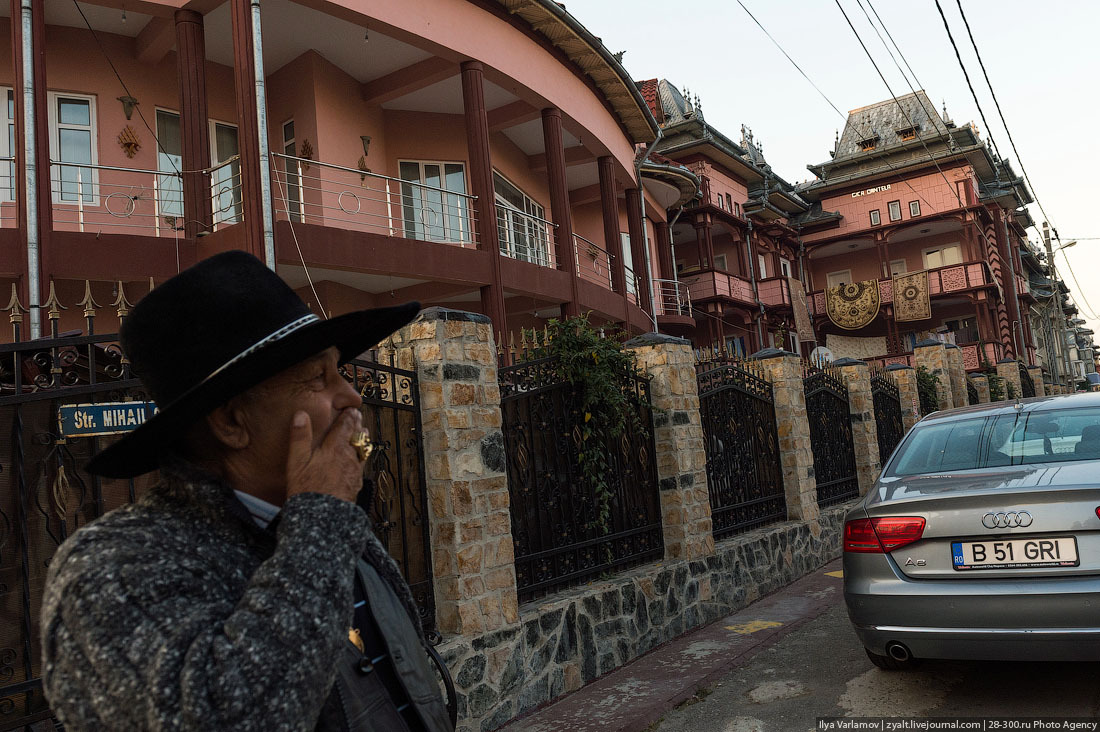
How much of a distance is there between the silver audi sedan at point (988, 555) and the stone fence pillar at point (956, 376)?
47.4ft

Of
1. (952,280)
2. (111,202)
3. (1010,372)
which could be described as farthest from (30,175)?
(952,280)

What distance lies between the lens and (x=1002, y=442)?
5164 millimetres

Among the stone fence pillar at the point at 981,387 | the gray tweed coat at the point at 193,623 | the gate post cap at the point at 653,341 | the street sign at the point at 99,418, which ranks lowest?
the gray tweed coat at the point at 193,623

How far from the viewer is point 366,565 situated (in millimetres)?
1817

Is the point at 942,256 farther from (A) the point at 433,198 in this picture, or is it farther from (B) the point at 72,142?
(B) the point at 72,142

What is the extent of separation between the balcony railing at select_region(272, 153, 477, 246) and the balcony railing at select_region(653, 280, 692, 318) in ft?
29.5

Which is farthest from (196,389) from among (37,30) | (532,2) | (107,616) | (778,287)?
(778,287)

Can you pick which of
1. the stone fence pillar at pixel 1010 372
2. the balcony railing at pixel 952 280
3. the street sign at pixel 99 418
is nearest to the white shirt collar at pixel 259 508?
the street sign at pixel 99 418

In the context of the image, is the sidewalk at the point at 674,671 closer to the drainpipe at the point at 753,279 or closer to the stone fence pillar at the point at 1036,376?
the drainpipe at the point at 753,279

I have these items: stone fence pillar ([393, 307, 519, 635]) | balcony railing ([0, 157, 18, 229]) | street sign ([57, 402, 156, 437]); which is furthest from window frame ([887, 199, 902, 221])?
street sign ([57, 402, 156, 437])

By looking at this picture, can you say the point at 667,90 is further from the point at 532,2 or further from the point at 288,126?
the point at 288,126

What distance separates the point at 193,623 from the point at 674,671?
514cm

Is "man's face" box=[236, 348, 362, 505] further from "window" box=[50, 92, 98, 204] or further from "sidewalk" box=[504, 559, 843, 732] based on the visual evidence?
"window" box=[50, 92, 98, 204]

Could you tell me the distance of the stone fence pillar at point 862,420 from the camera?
40.6 ft
